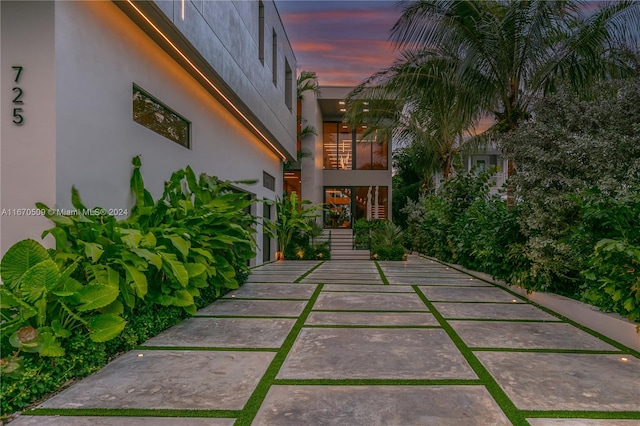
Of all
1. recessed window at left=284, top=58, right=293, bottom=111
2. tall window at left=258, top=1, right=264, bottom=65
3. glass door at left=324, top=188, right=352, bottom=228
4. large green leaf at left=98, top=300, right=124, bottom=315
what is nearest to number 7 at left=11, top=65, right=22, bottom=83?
large green leaf at left=98, top=300, right=124, bottom=315

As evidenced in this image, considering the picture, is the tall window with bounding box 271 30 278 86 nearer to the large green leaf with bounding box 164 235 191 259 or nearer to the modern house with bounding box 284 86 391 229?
the modern house with bounding box 284 86 391 229

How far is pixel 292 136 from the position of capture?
14328 millimetres

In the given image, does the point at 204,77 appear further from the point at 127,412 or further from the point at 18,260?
the point at 127,412

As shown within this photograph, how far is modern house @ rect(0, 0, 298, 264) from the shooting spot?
3.50 m

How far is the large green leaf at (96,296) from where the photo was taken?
111 inches

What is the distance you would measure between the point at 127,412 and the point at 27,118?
2813 millimetres

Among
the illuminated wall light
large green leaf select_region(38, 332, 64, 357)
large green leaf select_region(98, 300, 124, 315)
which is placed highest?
the illuminated wall light

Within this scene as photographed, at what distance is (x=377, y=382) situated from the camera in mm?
2756

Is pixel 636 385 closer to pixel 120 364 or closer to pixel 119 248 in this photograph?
pixel 120 364

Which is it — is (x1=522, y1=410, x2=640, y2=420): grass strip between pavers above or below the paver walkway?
above

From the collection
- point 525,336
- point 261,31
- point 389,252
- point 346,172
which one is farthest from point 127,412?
point 346,172

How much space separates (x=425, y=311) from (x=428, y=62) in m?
5.44

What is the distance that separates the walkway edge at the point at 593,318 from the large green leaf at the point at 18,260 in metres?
5.04

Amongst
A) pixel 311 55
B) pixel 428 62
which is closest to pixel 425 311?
pixel 428 62
